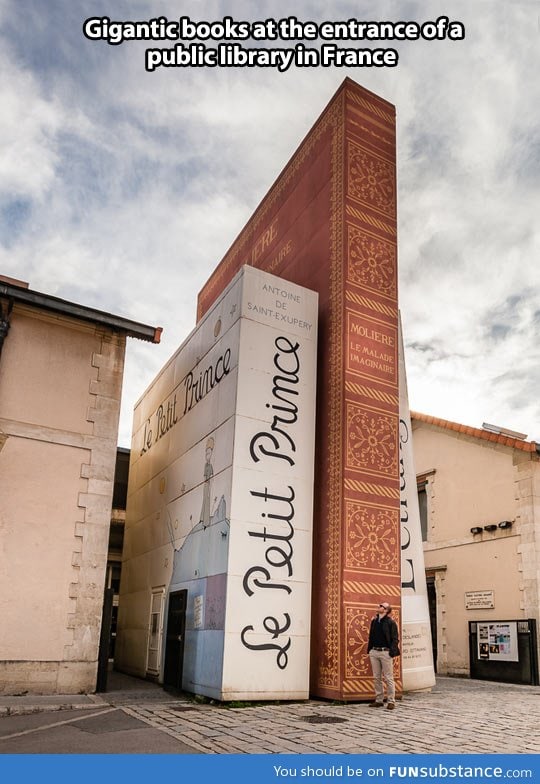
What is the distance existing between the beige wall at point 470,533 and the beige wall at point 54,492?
11962mm

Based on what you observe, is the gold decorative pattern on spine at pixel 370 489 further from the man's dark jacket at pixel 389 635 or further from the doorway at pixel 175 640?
the doorway at pixel 175 640

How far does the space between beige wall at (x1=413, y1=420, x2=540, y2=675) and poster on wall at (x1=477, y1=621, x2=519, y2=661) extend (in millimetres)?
701

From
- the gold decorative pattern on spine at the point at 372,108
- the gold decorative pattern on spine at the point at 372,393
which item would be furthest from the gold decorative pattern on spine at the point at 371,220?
the gold decorative pattern on spine at the point at 372,393

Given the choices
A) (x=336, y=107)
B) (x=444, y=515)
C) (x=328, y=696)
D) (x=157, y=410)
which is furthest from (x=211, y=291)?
(x=328, y=696)

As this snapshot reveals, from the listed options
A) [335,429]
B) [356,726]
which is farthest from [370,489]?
[356,726]

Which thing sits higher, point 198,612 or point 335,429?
point 335,429

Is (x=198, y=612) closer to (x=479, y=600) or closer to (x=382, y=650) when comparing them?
(x=382, y=650)

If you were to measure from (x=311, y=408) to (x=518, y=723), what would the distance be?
6784 millimetres

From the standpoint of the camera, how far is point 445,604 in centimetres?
2258

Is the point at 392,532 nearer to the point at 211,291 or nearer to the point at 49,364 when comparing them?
the point at 49,364

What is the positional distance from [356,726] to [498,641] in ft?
36.4

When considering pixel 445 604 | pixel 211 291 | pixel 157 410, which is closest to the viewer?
pixel 157 410

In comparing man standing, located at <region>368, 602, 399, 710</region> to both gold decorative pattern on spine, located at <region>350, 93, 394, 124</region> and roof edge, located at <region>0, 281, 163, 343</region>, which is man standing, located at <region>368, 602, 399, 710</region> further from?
gold decorative pattern on spine, located at <region>350, 93, 394, 124</region>

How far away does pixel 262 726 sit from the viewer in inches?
376
